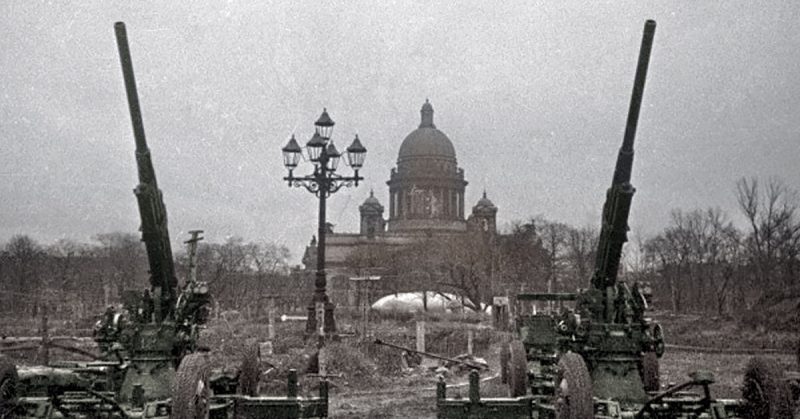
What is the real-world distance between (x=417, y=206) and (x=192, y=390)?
199 ft

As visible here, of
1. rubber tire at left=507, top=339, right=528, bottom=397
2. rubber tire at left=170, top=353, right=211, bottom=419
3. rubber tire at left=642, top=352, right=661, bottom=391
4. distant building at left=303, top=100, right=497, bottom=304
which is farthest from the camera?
distant building at left=303, top=100, right=497, bottom=304

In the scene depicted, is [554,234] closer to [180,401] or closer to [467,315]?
[467,315]

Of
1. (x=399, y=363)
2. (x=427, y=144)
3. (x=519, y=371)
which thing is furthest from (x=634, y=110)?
(x=427, y=144)

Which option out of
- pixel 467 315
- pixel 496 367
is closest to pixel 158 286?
pixel 496 367

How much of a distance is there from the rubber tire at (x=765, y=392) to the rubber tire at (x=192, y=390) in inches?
200

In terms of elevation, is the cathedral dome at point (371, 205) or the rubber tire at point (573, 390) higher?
the cathedral dome at point (371, 205)

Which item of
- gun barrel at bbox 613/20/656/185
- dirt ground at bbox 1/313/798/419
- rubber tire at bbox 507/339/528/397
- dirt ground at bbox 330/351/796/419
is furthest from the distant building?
gun barrel at bbox 613/20/656/185

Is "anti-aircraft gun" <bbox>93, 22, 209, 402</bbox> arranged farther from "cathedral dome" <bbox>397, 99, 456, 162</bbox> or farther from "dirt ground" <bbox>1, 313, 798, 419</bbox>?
"cathedral dome" <bbox>397, 99, 456, 162</bbox>

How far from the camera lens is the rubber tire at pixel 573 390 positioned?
6.55m

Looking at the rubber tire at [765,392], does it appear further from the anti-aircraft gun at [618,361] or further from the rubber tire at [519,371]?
the rubber tire at [519,371]

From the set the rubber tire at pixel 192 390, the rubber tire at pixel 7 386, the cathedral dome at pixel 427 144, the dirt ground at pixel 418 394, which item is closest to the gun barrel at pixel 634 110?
the dirt ground at pixel 418 394

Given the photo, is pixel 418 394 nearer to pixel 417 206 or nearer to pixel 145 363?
pixel 145 363

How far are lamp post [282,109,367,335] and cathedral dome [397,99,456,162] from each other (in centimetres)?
5244

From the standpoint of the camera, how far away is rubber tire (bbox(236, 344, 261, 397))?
389 inches
